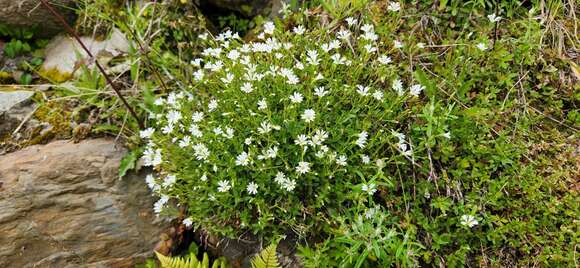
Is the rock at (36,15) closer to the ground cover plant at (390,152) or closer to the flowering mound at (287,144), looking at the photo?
the ground cover plant at (390,152)

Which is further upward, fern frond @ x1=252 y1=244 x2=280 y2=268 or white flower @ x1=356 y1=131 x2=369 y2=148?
white flower @ x1=356 y1=131 x2=369 y2=148

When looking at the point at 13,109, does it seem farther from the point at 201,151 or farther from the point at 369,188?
the point at 369,188

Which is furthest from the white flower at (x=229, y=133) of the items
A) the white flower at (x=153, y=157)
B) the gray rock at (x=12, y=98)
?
the gray rock at (x=12, y=98)

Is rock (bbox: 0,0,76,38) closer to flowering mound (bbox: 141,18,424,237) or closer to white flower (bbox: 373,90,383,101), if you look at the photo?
flowering mound (bbox: 141,18,424,237)

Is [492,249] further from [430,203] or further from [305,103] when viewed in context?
[305,103]

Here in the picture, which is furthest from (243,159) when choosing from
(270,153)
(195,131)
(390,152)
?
(390,152)

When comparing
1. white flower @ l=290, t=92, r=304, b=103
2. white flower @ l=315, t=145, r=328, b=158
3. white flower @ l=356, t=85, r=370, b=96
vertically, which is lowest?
white flower @ l=315, t=145, r=328, b=158

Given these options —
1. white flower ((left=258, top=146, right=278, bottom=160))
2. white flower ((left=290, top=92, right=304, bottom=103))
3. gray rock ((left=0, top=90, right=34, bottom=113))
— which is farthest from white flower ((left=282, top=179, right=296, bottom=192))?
gray rock ((left=0, top=90, right=34, bottom=113))
